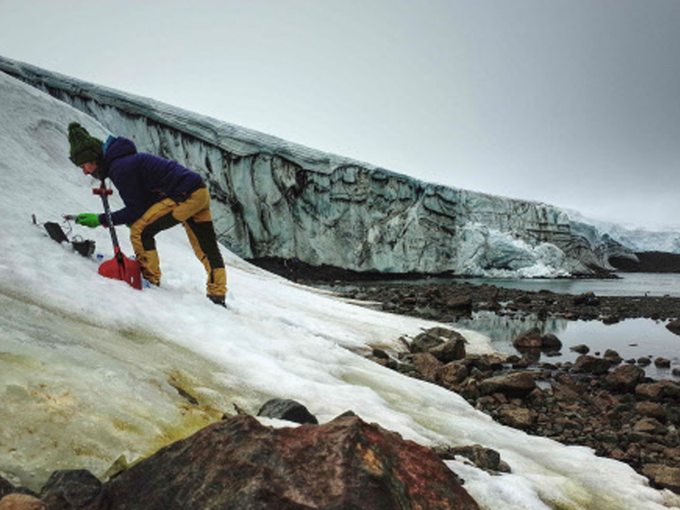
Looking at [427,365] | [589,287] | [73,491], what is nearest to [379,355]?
[427,365]

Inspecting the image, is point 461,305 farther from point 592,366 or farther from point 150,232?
point 150,232

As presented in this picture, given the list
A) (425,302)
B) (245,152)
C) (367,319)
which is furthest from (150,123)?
(367,319)

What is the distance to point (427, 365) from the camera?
6.05m

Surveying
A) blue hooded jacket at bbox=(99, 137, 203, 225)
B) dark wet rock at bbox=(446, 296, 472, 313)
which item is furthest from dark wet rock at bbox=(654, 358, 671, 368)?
blue hooded jacket at bbox=(99, 137, 203, 225)

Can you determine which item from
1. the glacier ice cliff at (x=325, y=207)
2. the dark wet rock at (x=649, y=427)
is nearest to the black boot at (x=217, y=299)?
the dark wet rock at (x=649, y=427)

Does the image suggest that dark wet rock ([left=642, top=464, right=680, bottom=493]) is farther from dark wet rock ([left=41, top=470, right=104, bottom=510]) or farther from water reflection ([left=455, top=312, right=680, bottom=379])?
water reflection ([left=455, top=312, right=680, bottom=379])

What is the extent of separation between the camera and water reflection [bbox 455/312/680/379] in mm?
8547

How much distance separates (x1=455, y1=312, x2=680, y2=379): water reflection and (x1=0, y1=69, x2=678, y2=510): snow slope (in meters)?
5.40

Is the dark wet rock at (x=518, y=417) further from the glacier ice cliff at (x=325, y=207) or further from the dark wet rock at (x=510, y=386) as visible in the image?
the glacier ice cliff at (x=325, y=207)

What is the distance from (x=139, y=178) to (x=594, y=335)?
38.7 feet

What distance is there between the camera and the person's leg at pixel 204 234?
15.0 feet

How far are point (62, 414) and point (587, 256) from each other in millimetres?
53593

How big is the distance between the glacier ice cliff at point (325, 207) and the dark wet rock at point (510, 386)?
2533cm

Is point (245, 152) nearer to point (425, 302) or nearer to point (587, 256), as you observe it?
point (425, 302)
